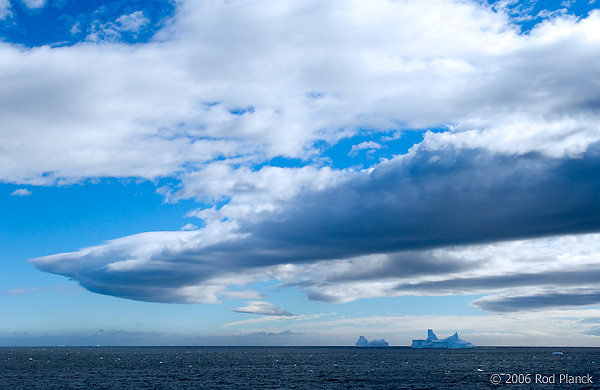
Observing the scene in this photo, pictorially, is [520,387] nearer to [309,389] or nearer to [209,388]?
[309,389]

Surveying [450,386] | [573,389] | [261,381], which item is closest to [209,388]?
[261,381]

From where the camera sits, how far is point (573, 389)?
3895 inches

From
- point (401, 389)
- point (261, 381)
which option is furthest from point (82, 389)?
point (401, 389)

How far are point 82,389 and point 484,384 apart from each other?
81.1 m

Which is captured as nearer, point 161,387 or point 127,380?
point 161,387

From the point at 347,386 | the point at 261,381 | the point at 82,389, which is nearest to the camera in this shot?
the point at 82,389

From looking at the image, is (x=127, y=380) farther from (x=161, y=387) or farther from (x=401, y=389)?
(x=401, y=389)

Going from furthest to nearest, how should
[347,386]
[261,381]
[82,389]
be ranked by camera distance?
[261,381]
[347,386]
[82,389]

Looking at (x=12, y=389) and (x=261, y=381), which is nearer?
(x=12, y=389)

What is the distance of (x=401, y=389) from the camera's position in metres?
97.9

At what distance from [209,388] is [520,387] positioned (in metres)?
62.3

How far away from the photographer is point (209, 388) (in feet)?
327

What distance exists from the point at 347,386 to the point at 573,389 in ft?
141

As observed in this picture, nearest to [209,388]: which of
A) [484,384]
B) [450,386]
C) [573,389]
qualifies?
[450,386]
